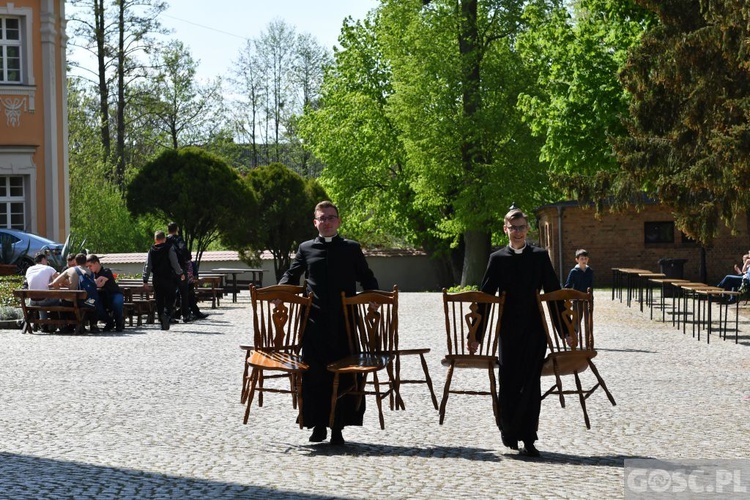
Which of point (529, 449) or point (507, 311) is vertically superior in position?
point (507, 311)

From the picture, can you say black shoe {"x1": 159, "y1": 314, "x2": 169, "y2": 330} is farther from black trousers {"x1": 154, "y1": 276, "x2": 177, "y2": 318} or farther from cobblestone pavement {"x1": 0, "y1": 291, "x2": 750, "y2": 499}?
cobblestone pavement {"x1": 0, "y1": 291, "x2": 750, "y2": 499}

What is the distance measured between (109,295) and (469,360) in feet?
48.2

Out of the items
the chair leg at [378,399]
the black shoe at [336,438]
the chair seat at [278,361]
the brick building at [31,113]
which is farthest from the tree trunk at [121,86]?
the black shoe at [336,438]

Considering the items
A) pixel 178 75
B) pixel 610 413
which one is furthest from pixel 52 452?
pixel 178 75

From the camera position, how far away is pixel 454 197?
4759 cm

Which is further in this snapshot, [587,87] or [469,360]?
[587,87]

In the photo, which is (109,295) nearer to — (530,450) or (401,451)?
(401,451)

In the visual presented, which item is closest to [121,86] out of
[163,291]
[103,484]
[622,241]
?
[622,241]

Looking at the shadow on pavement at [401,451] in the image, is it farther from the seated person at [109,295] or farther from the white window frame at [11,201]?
the white window frame at [11,201]

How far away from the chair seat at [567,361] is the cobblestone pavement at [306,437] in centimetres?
54

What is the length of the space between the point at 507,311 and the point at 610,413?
7.90 ft

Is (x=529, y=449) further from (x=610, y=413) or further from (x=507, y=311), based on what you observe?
(x=610, y=413)

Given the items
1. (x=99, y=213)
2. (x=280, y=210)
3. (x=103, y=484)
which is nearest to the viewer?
(x=103, y=484)

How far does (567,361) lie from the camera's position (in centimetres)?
1008
